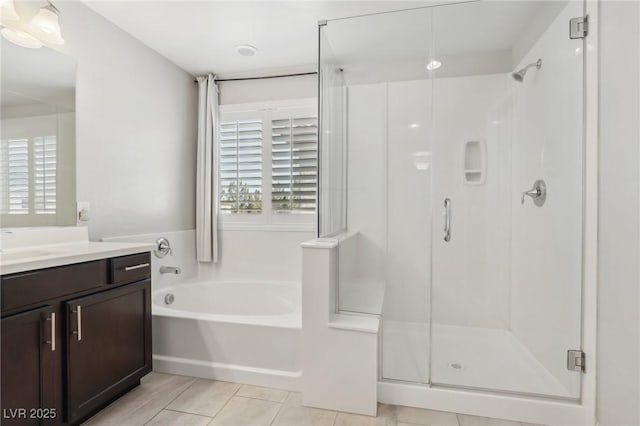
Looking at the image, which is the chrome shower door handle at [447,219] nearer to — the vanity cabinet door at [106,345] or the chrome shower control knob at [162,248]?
the vanity cabinet door at [106,345]

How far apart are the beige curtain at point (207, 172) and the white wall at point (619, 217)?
Result: 288 cm

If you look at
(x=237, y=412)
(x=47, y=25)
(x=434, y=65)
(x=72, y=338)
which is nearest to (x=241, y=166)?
(x=47, y=25)

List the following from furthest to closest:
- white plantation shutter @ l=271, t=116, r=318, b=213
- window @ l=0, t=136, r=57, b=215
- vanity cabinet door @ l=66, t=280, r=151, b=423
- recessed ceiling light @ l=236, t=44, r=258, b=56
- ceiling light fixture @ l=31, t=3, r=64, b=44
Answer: white plantation shutter @ l=271, t=116, r=318, b=213 < recessed ceiling light @ l=236, t=44, r=258, b=56 < ceiling light fixture @ l=31, t=3, r=64, b=44 < window @ l=0, t=136, r=57, b=215 < vanity cabinet door @ l=66, t=280, r=151, b=423

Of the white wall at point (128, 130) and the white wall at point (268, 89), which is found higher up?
the white wall at point (268, 89)

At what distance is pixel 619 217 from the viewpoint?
1.40 meters

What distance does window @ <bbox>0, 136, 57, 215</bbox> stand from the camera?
171 centimetres

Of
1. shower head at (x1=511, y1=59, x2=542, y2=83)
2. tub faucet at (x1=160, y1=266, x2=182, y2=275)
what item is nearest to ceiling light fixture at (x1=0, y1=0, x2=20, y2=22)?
tub faucet at (x1=160, y1=266, x2=182, y2=275)

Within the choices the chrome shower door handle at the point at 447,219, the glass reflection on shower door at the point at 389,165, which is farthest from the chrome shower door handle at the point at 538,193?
the glass reflection on shower door at the point at 389,165

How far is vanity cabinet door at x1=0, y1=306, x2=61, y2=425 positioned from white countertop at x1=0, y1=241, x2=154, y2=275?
0.19m

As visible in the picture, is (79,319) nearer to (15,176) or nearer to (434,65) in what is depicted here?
(15,176)

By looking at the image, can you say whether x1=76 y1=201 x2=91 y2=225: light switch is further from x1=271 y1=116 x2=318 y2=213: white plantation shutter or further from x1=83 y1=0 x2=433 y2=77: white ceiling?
x1=271 y1=116 x2=318 y2=213: white plantation shutter

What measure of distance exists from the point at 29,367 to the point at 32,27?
1.83 m

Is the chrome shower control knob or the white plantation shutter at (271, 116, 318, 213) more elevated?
the white plantation shutter at (271, 116, 318, 213)

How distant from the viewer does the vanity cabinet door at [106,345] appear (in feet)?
4.81
